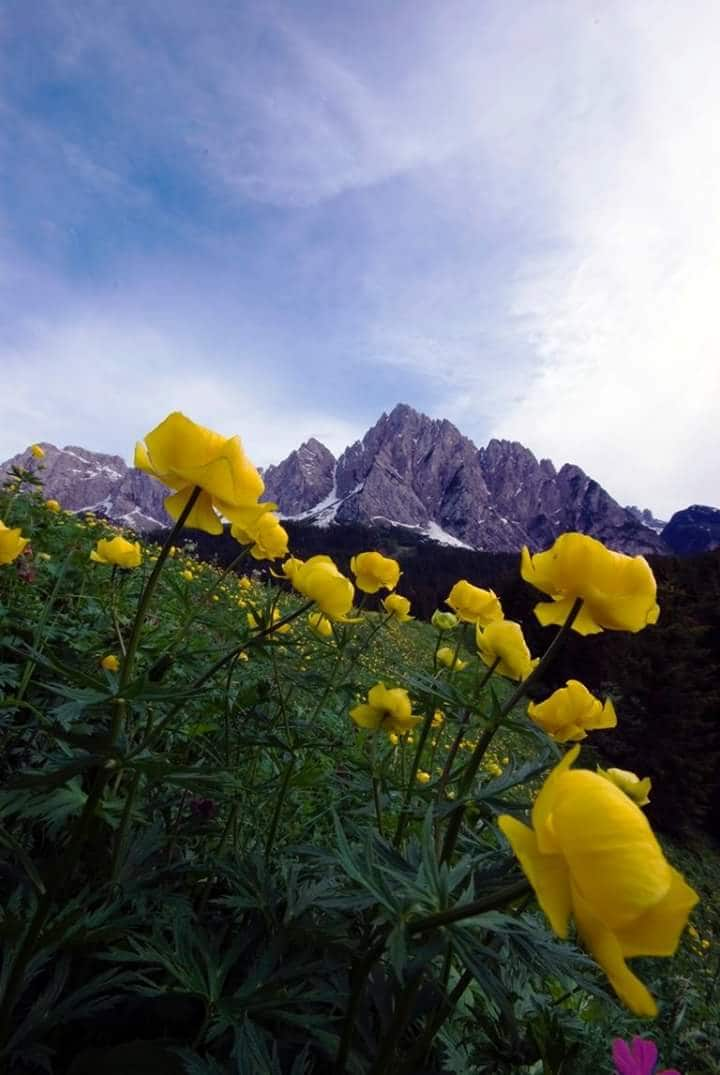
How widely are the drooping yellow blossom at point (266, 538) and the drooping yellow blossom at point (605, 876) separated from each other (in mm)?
905

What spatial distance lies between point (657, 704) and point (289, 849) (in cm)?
754

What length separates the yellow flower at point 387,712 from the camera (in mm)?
1265

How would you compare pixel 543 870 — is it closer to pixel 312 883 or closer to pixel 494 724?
pixel 494 724

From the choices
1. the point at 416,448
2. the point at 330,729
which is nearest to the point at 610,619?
the point at 330,729

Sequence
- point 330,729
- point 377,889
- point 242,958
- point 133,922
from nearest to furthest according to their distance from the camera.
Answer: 1. point 377,889
2. point 133,922
3. point 242,958
4. point 330,729

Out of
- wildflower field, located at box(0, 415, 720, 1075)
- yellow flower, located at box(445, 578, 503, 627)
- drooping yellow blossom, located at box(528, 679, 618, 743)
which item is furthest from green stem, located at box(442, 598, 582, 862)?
yellow flower, located at box(445, 578, 503, 627)

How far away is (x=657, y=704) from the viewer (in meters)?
7.14

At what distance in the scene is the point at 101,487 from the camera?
110062mm

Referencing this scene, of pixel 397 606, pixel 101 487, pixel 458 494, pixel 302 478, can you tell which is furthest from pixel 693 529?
pixel 397 606

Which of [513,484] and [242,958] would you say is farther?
[513,484]

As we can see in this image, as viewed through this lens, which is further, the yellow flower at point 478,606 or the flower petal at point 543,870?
the yellow flower at point 478,606

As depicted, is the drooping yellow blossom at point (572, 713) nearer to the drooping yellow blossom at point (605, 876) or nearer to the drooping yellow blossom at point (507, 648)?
the drooping yellow blossom at point (507, 648)

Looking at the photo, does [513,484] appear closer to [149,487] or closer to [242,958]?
[149,487]

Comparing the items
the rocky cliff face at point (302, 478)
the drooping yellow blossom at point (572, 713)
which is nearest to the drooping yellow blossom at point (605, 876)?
the drooping yellow blossom at point (572, 713)
